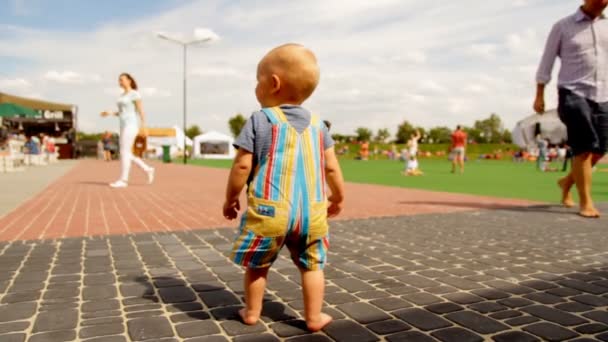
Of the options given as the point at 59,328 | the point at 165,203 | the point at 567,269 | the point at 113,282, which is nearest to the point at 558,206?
the point at 567,269

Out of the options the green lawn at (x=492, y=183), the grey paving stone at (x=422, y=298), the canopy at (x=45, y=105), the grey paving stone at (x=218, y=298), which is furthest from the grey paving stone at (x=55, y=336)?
the canopy at (x=45, y=105)

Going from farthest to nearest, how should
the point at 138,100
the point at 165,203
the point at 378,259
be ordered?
the point at 138,100
the point at 165,203
the point at 378,259

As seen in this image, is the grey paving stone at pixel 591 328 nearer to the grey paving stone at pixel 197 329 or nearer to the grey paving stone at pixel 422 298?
the grey paving stone at pixel 422 298

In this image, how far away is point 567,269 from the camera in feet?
10.8

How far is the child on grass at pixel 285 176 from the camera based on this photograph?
2.10m

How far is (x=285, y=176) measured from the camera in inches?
83.2

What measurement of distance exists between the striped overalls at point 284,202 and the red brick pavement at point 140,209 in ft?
10.2

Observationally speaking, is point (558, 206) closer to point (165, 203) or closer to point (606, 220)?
point (606, 220)

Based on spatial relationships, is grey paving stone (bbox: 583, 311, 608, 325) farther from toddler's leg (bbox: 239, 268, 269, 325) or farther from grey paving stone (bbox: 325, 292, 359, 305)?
toddler's leg (bbox: 239, 268, 269, 325)

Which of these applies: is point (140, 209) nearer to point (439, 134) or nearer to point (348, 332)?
point (348, 332)

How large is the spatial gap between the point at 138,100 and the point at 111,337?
8.17 m

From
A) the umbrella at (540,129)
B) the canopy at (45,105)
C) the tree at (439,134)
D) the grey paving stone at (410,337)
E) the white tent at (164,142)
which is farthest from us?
the tree at (439,134)

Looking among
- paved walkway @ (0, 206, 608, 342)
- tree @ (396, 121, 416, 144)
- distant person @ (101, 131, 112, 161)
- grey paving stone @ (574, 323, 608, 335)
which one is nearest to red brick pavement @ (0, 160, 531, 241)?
paved walkway @ (0, 206, 608, 342)

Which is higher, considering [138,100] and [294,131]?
[138,100]
